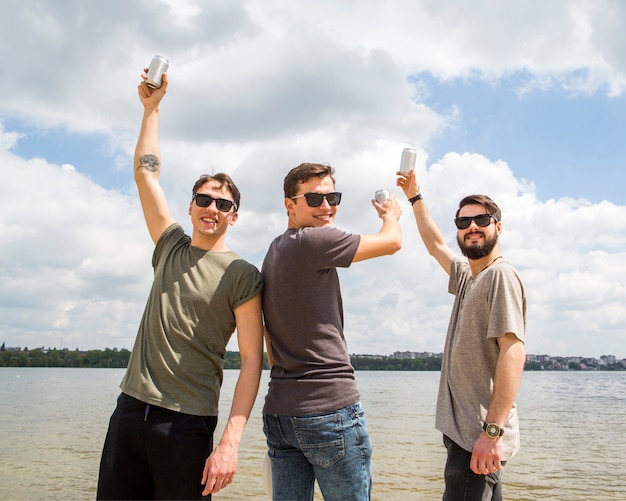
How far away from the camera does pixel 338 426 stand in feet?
10.0

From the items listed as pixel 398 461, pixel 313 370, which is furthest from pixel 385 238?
pixel 398 461

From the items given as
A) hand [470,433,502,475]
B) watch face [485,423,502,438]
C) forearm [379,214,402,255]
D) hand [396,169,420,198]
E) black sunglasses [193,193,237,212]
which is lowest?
hand [470,433,502,475]

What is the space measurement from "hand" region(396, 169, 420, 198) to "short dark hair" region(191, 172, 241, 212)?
1.68 meters

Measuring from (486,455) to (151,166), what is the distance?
284 centimetres

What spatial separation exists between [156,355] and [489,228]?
240 centimetres

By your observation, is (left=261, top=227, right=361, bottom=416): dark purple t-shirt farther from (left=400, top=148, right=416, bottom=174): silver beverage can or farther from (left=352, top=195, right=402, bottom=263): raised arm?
(left=400, top=148, right=416, bottom=174): silver beverage can

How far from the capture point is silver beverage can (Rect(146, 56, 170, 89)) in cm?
392

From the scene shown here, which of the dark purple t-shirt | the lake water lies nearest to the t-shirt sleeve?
the dark purple t-shirt

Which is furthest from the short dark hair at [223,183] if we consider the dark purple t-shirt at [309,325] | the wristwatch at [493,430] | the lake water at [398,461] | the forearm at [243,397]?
the lake water at [398,461]

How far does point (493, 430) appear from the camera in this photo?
3316mm

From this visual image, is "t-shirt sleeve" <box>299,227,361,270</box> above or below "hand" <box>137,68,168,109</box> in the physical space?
below

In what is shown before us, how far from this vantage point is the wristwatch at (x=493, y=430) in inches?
130

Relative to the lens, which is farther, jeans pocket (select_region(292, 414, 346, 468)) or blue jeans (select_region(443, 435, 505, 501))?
blue jeans (select_region(443, 435, 505, 501))

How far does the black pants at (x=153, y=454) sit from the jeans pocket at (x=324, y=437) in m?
0.61
